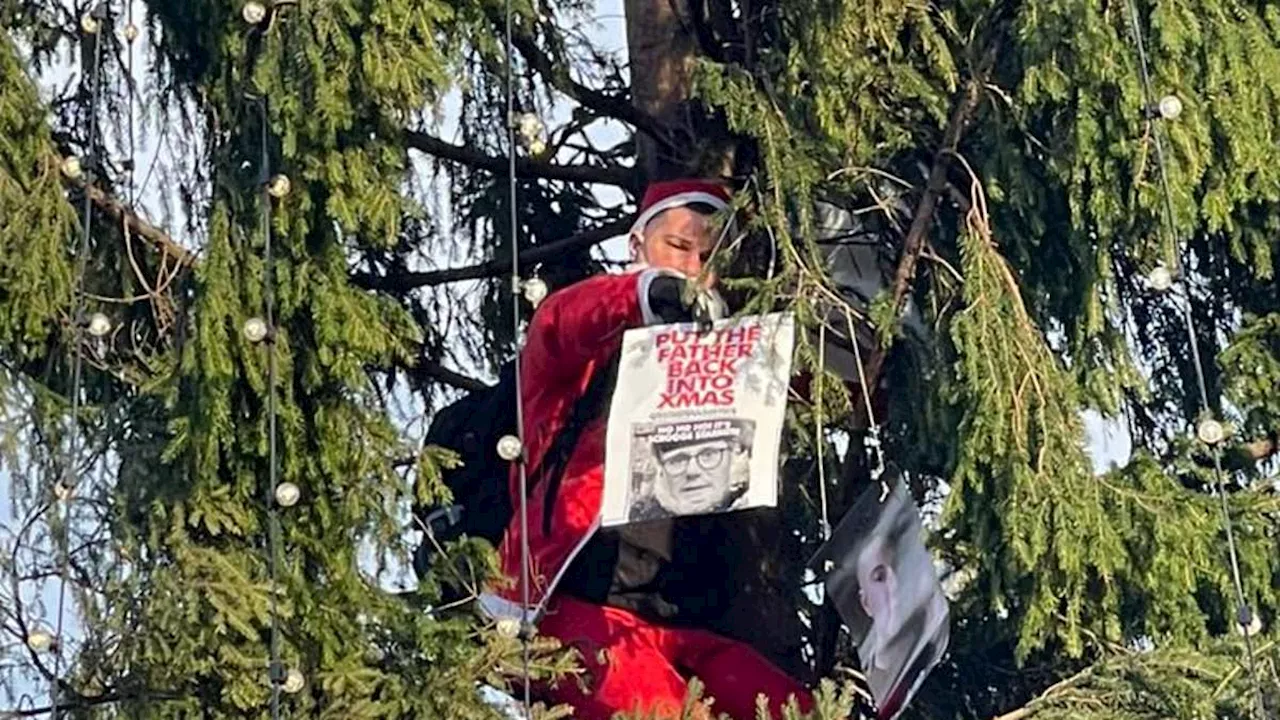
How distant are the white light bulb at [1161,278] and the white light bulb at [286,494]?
174 centimetres

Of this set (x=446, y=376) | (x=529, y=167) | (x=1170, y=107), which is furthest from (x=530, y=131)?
(x=1170, y=107)

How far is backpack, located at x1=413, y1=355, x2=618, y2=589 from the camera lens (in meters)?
6.40

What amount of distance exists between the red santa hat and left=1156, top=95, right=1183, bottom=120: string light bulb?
38.4 inches

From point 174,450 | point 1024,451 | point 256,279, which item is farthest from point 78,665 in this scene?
point 1024,451

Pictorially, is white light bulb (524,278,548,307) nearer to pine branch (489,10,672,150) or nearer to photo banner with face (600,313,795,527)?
photo banner with face (600,313,795,527)

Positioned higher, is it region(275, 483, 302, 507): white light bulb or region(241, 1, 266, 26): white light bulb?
region(241, 1, 266, 26): white light bulb

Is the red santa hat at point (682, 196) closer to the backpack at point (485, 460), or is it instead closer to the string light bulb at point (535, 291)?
the string light bulb at point (535, 291)

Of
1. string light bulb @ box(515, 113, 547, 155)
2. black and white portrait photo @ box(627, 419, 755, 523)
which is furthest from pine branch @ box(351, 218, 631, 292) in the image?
black and white portrait photo @ box(627, 419, 755, 523)

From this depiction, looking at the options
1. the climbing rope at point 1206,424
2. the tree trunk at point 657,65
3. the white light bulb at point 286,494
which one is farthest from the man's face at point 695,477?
the tree trunk at point 657,65

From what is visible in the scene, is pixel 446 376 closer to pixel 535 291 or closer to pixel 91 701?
pixel 535 291

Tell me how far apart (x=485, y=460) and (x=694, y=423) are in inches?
30.6

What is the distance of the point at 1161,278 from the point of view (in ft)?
19.6

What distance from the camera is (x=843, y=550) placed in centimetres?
621

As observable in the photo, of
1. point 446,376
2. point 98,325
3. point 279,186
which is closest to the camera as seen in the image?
point 279,186
